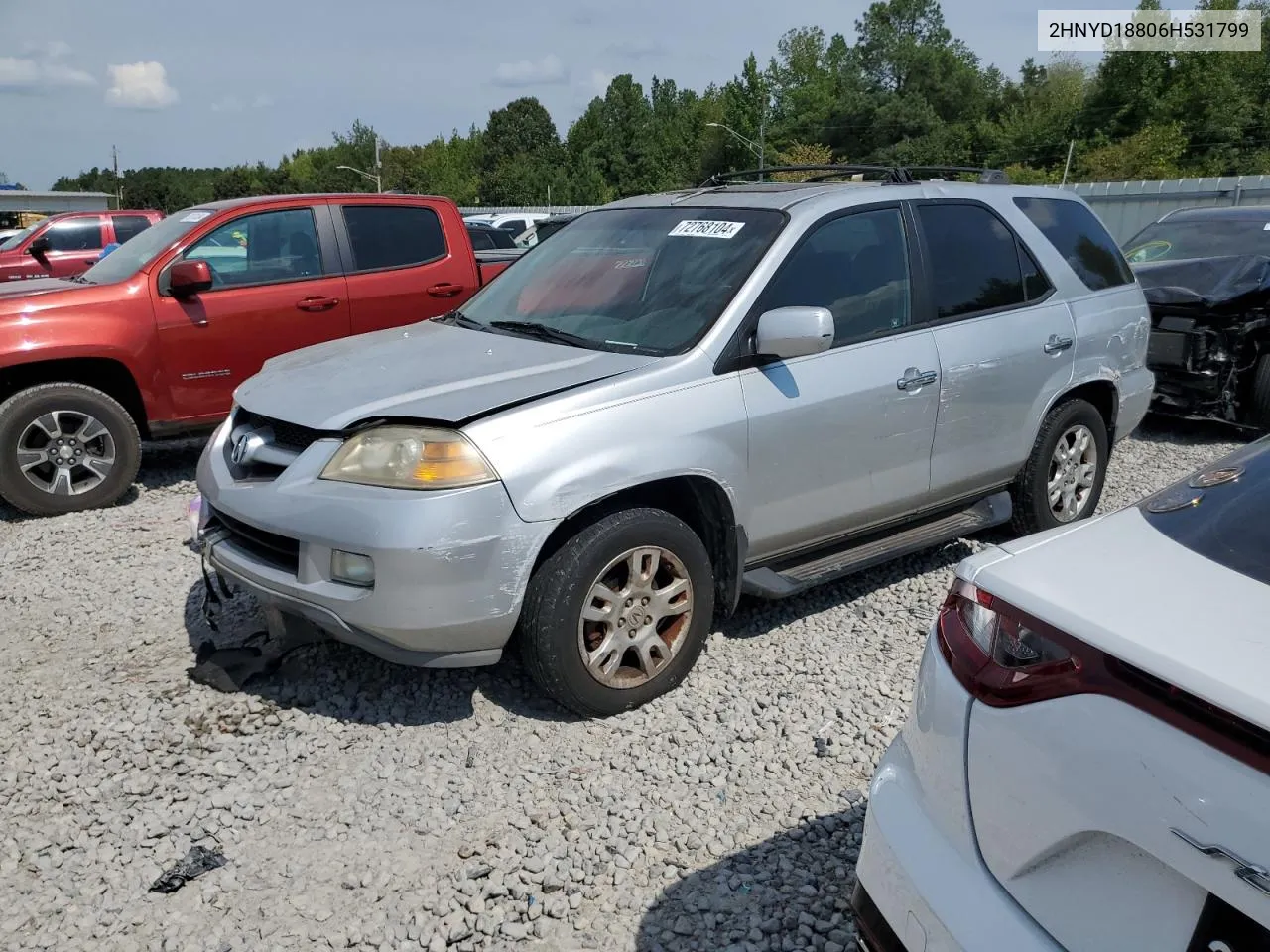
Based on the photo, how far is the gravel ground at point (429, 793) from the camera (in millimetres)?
2582

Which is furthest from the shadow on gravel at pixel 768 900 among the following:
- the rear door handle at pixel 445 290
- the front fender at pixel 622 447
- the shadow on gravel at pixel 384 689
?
the rear door handle at pixel 445 290

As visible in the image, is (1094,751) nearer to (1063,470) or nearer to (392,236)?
(1063,470)

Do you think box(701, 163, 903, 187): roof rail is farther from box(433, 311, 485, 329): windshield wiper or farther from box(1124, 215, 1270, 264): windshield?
box(1124, 215, 1270, 264): windshield

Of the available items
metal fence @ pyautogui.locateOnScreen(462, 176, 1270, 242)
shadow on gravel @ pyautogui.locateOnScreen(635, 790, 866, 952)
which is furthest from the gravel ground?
metal fence @ pyautogui.locateOnScreen(462, 176, 1270, 242)

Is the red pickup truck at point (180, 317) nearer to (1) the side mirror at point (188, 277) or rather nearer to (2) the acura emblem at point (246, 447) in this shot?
(1) the side mirror at point (188, 277)

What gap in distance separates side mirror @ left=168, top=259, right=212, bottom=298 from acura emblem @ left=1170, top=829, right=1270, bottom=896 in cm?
591

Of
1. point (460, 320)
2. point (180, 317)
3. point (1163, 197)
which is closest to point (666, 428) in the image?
point (460, 320)

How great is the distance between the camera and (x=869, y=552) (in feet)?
13.5

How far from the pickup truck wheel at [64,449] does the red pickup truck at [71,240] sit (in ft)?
31.1

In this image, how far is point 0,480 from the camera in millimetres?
5535

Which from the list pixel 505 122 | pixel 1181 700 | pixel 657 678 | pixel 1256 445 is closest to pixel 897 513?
pixel 657 678

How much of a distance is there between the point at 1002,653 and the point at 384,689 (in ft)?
8.57

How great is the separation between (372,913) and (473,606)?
0.90 m

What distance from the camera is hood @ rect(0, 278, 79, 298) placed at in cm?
583
